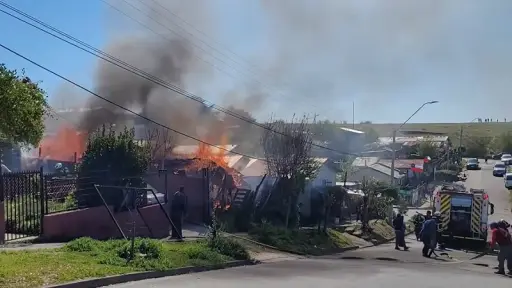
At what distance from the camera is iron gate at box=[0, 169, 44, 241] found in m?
13.8

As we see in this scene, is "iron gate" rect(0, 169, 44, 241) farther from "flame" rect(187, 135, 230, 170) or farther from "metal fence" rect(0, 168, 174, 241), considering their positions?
"flame" rect(187, 135, 230, 170)

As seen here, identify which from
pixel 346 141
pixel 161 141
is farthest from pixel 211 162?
pixel 346 141

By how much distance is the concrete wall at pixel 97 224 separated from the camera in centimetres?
1377

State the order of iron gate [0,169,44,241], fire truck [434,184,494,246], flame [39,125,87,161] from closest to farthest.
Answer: iron gate [0,169,44,241] → fire truck [434,184,494,246] → flame [39,125,87,161]

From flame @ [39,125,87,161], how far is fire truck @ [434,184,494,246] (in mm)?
21295

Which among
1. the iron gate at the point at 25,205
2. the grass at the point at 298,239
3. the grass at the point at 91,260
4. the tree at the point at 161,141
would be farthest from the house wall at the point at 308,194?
the iron gate at the point at 25,205

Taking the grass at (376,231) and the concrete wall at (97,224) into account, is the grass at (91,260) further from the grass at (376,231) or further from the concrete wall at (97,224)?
the grass at (376,231)

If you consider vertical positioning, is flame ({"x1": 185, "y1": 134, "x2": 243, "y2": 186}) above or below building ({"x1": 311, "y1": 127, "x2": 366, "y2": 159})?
below

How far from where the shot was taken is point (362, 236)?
26.0 m

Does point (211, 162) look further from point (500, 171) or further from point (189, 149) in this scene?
point (500, 171)

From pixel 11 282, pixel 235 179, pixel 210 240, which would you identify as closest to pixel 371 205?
pixel 235 179

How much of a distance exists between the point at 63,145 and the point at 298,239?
71.1 ft

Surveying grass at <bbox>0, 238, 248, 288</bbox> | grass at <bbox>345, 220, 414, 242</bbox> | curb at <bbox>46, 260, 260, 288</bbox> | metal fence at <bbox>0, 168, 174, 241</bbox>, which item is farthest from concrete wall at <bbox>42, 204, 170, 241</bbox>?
grass at <bbox>345, 220, 414, 242</bbox>

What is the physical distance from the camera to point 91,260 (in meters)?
10.4
